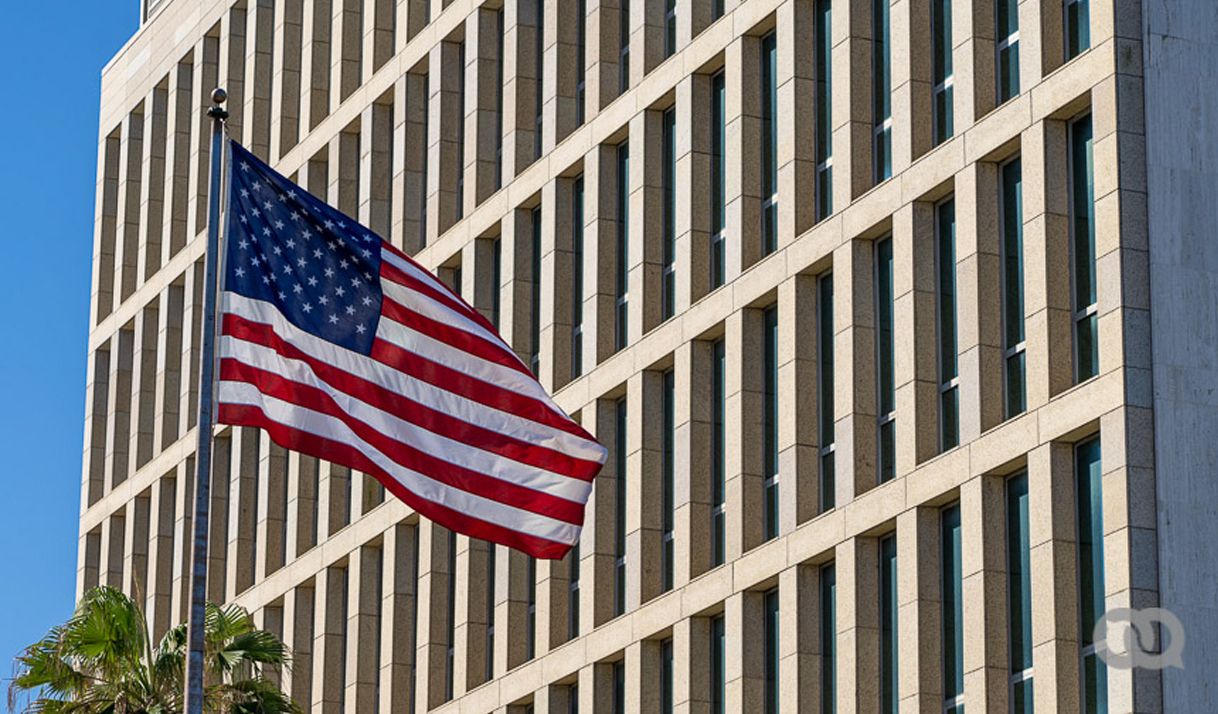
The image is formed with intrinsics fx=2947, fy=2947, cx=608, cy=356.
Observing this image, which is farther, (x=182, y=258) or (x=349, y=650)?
(x=182, y=258)

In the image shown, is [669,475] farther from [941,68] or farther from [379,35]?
[379,35]

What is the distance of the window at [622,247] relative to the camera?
48.1 metres

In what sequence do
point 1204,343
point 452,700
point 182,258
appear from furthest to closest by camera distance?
point 182,258 < point 452,700 < point 1204,343

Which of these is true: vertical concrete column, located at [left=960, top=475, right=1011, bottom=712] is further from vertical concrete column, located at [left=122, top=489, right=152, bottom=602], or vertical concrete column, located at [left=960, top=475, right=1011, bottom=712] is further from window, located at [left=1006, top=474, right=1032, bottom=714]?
vertical concrete column, located at [left=122, top=489, right=152, bottom=602]

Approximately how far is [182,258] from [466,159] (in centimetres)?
1485

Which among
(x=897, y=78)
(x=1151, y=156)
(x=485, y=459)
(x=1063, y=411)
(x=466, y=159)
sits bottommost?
(x=485, y=459)

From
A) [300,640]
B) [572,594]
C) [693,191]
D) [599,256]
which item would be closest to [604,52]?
[599,256]

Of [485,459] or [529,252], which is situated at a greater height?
[529,252]

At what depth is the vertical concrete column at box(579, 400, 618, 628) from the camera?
46.7 metres

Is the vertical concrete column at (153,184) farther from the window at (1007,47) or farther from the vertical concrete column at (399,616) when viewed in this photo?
the window at (1007,47)

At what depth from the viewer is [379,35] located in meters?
58.3

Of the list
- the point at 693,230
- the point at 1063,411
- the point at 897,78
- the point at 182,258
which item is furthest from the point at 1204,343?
the point at 182,258

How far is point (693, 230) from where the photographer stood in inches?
1784

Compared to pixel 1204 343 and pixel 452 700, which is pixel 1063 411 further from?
pixel 452 700
